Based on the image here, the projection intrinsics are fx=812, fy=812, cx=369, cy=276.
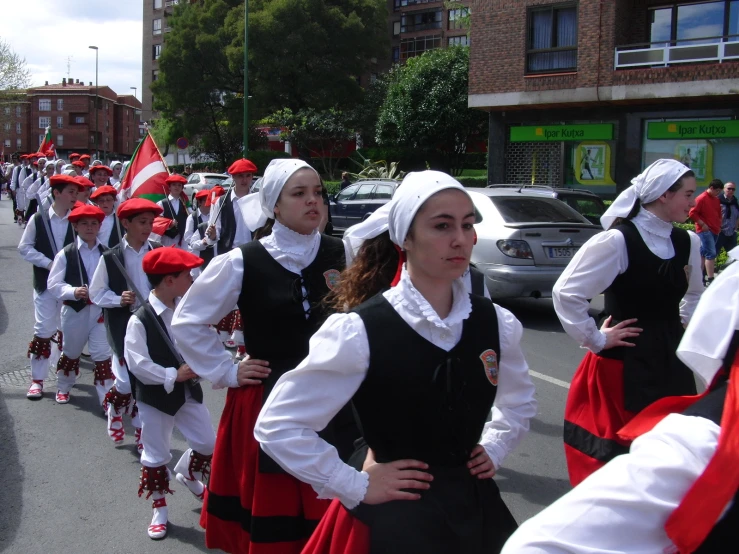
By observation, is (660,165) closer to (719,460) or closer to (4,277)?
(719,460)

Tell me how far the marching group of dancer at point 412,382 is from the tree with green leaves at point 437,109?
102 ft

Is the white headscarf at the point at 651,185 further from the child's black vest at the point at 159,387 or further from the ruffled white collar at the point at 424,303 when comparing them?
the child's black vest at the point at 159,387

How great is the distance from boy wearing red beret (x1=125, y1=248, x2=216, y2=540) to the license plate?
247 inches

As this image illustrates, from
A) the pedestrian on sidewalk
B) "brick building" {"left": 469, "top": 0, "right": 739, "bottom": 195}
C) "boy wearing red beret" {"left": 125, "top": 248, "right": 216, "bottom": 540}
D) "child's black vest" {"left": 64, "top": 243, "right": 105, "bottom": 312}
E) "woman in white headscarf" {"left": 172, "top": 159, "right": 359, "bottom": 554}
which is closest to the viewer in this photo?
"woman in white headscarf" {"left": 172, "top": 159, "right": 359, "bottom": 554}

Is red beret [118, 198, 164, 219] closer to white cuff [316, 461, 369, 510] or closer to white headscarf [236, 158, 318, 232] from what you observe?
white headscarf [236, 158, 318, 232]

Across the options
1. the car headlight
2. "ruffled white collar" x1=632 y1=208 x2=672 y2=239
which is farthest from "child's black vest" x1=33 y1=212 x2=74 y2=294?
"ruffled white collar" x1=632 y1=208 x2=672 y2=239

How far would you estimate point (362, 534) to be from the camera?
7.20ft

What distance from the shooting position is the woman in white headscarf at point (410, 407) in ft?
7.13

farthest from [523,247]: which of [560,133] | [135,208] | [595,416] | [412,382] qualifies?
[560,133]

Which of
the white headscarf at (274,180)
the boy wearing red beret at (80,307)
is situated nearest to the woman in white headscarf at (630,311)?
the white headscarf at (274,180)

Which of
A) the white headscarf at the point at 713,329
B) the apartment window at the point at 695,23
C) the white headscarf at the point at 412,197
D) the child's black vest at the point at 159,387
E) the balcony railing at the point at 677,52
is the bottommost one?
the child's black vest at the point at 159,387

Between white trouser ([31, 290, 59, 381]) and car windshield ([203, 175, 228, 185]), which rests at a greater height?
car windshield ([203, 175, 228, 185])

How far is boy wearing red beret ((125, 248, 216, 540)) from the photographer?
15.0 ft

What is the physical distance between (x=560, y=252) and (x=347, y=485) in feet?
27.6
